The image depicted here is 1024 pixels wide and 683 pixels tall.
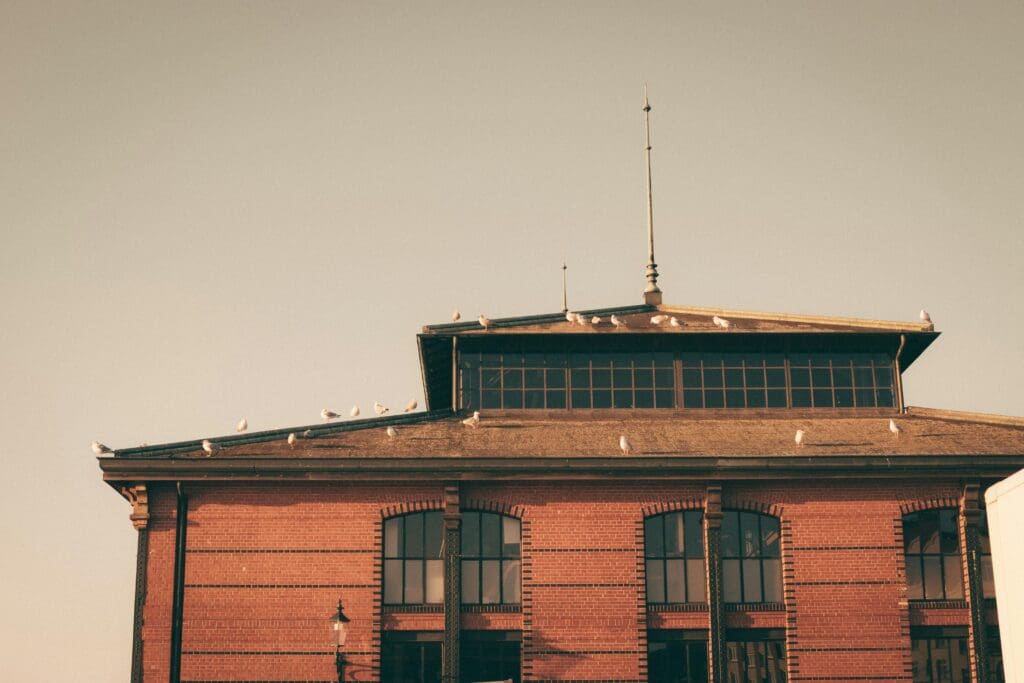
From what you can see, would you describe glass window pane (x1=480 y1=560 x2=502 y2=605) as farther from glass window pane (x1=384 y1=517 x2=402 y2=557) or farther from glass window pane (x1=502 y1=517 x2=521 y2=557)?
glass window pane (x1=384 y1=517 x2=402 y2=557)

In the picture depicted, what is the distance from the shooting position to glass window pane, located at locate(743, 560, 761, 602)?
98.8 feet

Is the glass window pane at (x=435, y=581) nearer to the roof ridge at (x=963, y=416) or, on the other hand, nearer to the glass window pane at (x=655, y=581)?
the glass window pane at (x=655, y=581)

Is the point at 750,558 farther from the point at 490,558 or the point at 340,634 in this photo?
the point at 340,634

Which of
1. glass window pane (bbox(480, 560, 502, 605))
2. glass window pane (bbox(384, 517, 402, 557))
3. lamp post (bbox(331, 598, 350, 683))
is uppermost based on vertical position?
glass window pane (bbox(384, 517, 402, 557))

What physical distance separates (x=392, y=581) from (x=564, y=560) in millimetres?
3639

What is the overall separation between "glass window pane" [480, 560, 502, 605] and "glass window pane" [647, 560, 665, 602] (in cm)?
316

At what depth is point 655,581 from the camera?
30141 millimetres

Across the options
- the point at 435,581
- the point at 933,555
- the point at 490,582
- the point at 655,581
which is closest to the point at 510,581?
the point at 490,582

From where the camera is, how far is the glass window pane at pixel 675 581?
1184 inches

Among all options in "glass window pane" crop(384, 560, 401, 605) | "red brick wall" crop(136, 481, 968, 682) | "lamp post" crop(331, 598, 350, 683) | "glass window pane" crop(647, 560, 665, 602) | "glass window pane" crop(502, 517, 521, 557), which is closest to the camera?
"lamp post" crop(331, 598, 350, 683)

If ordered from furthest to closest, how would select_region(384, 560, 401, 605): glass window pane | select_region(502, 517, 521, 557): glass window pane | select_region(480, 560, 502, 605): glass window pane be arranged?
1. select_region(502, 517, 521, 557): glass window pane
2. select_region(480, 560, 502, 605): glass window pane
3. select_region(384, 560, 401, 605): glass window pane

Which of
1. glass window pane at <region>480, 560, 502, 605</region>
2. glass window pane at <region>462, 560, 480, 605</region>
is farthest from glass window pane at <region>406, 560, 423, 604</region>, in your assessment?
glass window pane at <region>480, 560, 502, 605</region>

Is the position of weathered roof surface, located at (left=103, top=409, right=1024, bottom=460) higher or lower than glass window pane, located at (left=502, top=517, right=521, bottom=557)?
higher

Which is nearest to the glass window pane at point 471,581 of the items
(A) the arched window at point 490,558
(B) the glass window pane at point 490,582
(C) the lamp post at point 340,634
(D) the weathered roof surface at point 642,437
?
(A) the arched window at point 490,558
